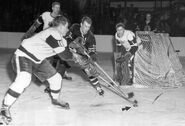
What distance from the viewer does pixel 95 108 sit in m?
4.85

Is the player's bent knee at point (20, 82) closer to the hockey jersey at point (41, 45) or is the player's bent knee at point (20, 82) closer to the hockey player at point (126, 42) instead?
the hockey jersey at point (41, 45)

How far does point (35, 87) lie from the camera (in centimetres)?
618

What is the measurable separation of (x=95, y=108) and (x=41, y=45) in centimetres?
118

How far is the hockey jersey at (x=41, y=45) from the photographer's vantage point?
4.24m

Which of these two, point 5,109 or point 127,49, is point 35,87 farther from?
point 5,109

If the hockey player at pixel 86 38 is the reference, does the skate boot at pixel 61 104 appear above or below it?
below

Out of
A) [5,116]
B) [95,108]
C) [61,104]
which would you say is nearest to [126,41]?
[95,108]

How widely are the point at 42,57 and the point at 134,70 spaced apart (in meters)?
2.55

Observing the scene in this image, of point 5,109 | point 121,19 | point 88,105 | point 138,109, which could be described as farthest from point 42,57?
point 121,19

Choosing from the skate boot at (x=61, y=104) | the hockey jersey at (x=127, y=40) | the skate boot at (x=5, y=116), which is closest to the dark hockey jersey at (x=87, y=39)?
the hockey jersey at (x=127, y=40)

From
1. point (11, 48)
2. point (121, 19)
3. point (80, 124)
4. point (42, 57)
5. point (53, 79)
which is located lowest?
point (11, 48)

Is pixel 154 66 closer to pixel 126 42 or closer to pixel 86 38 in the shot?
pixel 126 42

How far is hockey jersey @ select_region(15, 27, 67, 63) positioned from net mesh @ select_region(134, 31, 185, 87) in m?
2.54

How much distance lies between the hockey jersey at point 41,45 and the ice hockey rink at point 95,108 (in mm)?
733
